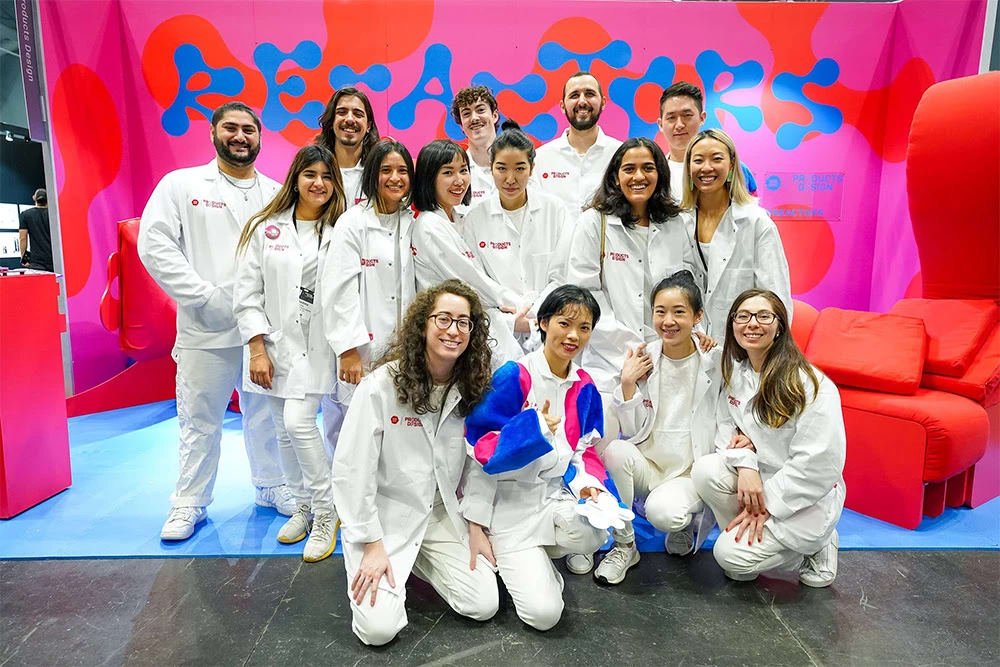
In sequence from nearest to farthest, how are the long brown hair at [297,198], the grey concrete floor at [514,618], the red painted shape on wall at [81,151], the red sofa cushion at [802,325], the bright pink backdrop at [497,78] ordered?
the grey concrete floor at [514,618] → the long brown hair at [297,198] → the red sofa cushion at [802,325] → the red painted shape on wall at [81,151] → the bright pink backdrop at [497,78]

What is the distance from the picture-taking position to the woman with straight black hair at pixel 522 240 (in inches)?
123

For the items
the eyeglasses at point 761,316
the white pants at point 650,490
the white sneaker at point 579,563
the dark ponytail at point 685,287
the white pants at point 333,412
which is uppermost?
the dark ponytail at point 685,287

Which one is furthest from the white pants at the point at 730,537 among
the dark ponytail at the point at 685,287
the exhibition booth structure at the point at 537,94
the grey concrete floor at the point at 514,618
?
the exhibition booth structure at the point at 537,94

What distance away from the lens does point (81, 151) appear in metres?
5.35

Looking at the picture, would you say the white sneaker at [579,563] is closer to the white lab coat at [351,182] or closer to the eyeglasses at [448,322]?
the eyeglasses at [448,322]

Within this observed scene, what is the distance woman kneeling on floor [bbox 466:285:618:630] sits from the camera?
2361 mm

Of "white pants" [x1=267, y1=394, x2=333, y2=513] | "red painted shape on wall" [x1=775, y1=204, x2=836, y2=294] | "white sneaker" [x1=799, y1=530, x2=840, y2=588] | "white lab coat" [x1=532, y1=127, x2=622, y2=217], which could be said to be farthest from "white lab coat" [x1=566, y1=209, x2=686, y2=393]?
"red painted shape on wall" [x1=775, y1=204, x2=836, y2=294]

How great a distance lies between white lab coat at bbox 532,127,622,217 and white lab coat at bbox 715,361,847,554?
5.48 ft

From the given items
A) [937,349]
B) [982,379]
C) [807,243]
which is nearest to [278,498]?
[937,349]

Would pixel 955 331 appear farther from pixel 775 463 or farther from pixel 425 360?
pixel 425 360

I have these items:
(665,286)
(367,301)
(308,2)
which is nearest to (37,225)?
(308,2)

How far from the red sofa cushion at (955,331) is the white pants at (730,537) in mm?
1477

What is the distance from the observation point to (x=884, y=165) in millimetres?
5754

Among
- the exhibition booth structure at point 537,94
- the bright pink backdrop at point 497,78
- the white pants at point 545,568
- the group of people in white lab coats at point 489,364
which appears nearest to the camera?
the white pants at point 545,568
